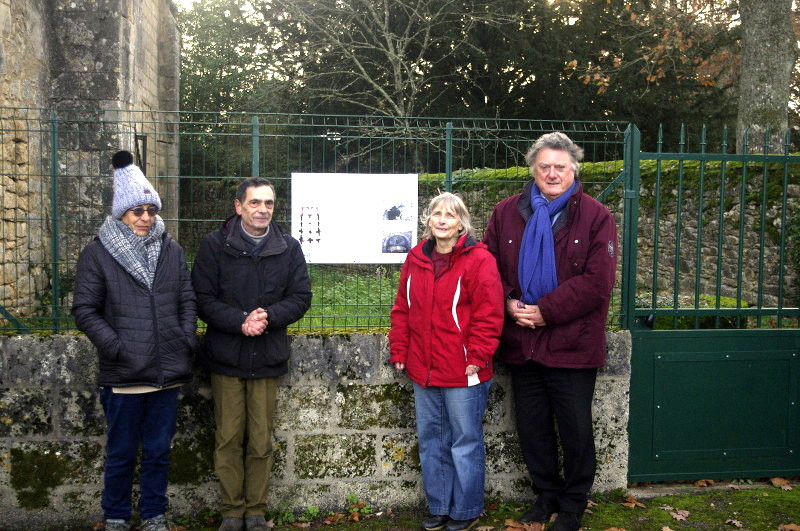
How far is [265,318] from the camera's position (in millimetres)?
4043

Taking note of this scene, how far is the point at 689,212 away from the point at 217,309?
833 centimetres

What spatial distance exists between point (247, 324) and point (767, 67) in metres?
10.9

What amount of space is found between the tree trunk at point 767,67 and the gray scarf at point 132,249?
404 inches

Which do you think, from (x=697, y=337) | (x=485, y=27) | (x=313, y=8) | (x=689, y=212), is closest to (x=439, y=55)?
(x=485, y=27)

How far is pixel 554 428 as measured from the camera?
4531mm

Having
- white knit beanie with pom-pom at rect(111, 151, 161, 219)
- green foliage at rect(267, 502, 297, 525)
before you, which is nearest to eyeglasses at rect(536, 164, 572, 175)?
white knit beanie with pom-pom at rect(111, 151, 161, 219)

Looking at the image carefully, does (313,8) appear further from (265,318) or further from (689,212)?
(265,318)

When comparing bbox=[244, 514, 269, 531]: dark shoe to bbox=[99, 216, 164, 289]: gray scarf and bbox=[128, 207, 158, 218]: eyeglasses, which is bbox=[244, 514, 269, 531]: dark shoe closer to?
bbox=[99, 216, 164, 289]: gray scarf

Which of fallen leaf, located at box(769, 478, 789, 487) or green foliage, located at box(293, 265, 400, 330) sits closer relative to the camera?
green foliage, located at box(293, 265, 400, 330)

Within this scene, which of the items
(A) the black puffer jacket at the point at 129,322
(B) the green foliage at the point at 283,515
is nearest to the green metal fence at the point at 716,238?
(B) the green foliage at the point at 283,515

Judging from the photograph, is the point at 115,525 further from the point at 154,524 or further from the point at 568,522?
the point at 568,522

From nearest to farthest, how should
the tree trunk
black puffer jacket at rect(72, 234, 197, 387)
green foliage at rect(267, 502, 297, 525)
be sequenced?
1. black puffer jacket at rect(72, 234, 197, 387)
2. green foliage at rect(267, 502, 297, 525)
3. the tree trunk

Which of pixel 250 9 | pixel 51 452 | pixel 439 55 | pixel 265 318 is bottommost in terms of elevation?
pixel 51 452

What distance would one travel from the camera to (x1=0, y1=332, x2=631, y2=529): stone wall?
4.44 metres
